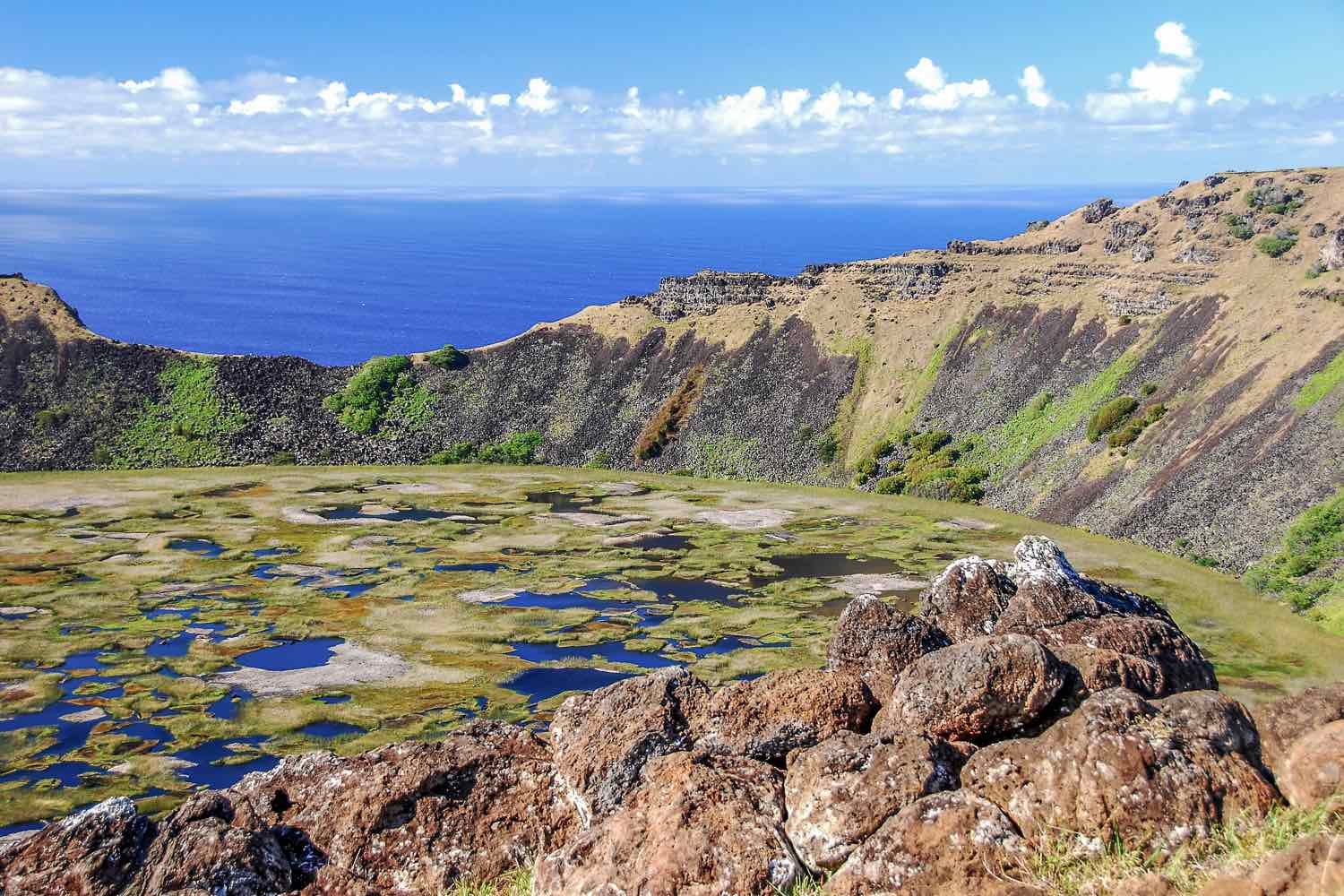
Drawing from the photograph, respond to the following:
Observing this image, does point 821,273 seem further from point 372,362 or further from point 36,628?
point 36,628

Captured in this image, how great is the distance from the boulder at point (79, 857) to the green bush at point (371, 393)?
10741cm

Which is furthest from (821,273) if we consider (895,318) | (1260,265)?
(1260,265)

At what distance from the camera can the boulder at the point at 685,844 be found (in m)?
16.6

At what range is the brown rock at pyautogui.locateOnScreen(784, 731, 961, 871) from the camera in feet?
57.2

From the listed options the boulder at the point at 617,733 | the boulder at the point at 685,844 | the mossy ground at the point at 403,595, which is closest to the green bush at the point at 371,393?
the mossy ground at the point at 403,595

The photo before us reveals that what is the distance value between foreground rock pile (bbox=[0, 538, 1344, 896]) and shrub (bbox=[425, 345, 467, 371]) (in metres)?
116

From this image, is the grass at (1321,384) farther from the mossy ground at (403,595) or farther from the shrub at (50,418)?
the shrub at (50,418)

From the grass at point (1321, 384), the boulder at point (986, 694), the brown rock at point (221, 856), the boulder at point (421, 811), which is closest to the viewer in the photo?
the brown rock at point (221, 856)

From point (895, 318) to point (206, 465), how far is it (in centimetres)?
8127

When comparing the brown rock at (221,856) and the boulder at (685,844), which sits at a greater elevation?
the boulder at (685,844)

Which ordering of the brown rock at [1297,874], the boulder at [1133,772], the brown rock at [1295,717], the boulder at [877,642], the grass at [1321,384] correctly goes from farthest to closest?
the grass at [1321,384], the boulder at [877,642], the brown rock at [1295,717], the boulder at [1133,772], the brown rock at [1297,874]

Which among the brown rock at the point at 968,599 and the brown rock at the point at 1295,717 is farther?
the brown rock at the point at 968,599

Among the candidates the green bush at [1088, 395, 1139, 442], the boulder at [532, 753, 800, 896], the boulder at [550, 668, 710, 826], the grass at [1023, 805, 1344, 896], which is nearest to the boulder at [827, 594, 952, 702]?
the boulder at [550, 668, 710, 826]

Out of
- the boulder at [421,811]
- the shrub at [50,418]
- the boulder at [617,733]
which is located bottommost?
the shrub at [50,418]
